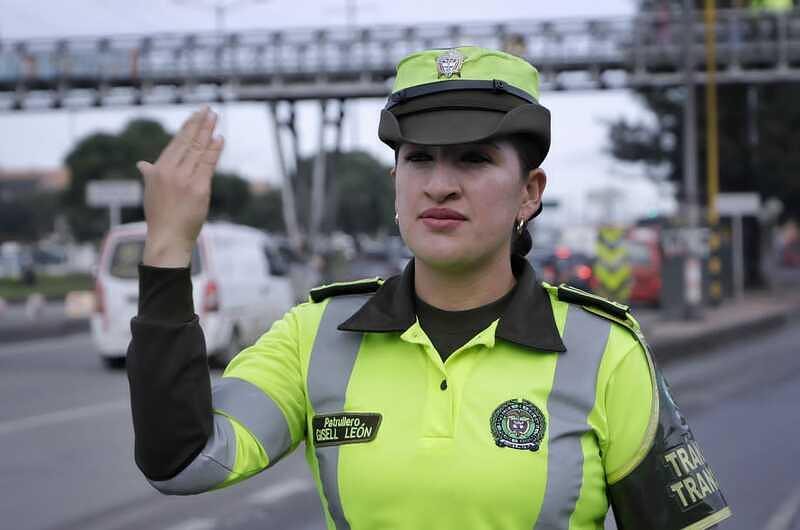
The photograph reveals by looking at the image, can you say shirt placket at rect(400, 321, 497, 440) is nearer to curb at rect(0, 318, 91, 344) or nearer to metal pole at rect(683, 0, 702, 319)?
metal pole at rect(683, 0, 702, 319)

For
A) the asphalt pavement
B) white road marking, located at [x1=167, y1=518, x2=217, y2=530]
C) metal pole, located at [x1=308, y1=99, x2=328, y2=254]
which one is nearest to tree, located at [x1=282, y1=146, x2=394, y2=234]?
metal pole, located at [x1=308, y1=99, x2=328, y2=254]

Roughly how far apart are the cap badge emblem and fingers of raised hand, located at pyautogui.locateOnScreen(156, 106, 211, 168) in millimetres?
435

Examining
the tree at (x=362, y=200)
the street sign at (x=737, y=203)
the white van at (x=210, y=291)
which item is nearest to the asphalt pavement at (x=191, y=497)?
→ the white van at (x=210, y=291)

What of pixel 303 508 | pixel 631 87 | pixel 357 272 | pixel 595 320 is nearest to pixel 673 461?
pixel 595 320

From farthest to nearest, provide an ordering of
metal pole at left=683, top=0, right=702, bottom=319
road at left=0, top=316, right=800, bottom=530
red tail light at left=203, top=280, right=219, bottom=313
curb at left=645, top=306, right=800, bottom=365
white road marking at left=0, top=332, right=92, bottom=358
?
1. metal pole at left=683, top=0, right=702, bottom=319
2. white road marking at left=0, top=332, right=92, bottom=358
3. curb at left=645, top=306, right=800, bottom=365
4. red tail light at left=203, top=280, right=219, bottom=313
5. road at left=0, top=316, right=800, bottom=530

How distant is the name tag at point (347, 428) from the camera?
2160mm

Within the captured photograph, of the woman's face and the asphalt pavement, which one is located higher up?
the woman's face

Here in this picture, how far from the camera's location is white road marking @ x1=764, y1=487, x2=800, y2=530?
23.6 feet

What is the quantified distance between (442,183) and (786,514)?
606 cm

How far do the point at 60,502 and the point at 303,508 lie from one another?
5.08 ft

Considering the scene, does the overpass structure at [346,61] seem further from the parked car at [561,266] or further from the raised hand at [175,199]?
the raised hand at [175,199]

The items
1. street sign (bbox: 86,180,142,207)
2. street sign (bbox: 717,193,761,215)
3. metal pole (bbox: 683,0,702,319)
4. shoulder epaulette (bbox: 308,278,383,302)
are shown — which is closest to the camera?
shoulder epaulette (bbox: 308,278,383,302)

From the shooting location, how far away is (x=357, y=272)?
3434 centimetres

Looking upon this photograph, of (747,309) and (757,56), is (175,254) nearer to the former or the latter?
(747,309)
